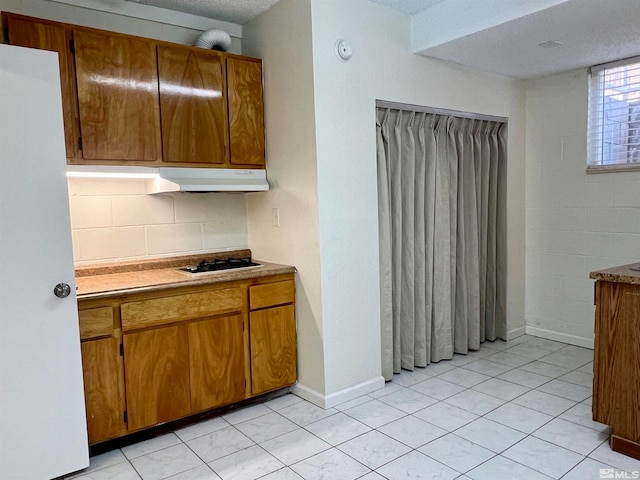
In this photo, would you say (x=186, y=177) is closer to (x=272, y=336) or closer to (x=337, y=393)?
(x=272, y=336)

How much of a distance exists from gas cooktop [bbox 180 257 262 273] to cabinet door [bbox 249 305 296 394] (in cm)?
37

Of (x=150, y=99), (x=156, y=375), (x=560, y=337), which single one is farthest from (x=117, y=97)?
(x=560, y=337)

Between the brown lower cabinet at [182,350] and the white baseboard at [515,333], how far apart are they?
7.38ft

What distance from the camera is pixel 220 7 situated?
303 cm

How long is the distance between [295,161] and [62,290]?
1.56 m

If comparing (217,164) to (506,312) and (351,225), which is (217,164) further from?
(506,312)

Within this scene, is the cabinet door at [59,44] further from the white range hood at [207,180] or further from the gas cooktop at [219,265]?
the gas cooktop at [219,265]

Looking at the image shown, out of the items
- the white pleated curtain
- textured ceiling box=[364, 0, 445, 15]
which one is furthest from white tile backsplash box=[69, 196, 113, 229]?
textured ceiling box=[364, 0, 445, 15]

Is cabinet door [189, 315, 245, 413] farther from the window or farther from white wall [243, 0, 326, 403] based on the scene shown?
the window

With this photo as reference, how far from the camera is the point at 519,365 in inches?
141

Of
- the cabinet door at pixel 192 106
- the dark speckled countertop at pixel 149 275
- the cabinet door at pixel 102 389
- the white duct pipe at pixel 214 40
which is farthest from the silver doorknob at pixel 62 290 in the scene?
the white duct pipe at pixel 214 40

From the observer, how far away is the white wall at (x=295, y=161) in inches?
112

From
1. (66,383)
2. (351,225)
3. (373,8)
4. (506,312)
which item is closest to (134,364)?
(66,383)

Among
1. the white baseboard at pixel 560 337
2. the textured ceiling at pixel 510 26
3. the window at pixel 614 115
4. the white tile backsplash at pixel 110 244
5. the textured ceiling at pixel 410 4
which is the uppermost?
the textured ceiling at pixel 410 4
